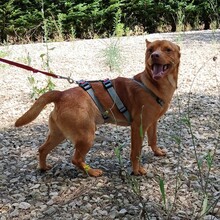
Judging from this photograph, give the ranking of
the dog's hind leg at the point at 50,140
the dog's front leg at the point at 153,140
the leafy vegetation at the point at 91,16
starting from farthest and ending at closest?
1. the leafy vegetation at the point at 91,16
2. the dog's front leg at the point at 153,140
3. the dog's hind leg at the point at 50,140

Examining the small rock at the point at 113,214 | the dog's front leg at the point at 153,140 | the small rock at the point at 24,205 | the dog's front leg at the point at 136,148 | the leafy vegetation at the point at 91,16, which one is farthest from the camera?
the leafy vegetation at the point at 91,16

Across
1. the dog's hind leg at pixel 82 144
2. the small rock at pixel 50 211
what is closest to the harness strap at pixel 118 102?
the dog's hind leg at pixel 82 144

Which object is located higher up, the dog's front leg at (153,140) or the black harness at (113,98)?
the black harness at (113,98)

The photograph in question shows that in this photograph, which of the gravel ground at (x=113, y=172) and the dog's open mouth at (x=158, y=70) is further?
the dog's open mouth at (x=158, y=70)

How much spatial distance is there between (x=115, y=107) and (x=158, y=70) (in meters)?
0.52

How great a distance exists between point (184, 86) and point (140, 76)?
112 inches

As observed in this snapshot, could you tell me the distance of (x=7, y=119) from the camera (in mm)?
5180

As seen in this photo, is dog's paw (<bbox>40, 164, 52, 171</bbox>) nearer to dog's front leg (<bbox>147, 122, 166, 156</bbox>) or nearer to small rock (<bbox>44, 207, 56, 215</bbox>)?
small rock (<bbox>44, 207, 56, 215</bbox>)

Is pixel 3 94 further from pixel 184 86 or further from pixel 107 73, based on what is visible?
pixel 184 86

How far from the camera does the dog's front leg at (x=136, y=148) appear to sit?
3.50m

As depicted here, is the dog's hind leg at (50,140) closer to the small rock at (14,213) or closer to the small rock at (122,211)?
the small rock at (14,213)

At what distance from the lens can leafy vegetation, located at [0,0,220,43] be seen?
1247 cm

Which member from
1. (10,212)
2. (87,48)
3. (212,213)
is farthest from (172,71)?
(87,48)

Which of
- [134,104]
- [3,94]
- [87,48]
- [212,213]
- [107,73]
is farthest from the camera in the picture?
[87,48]
